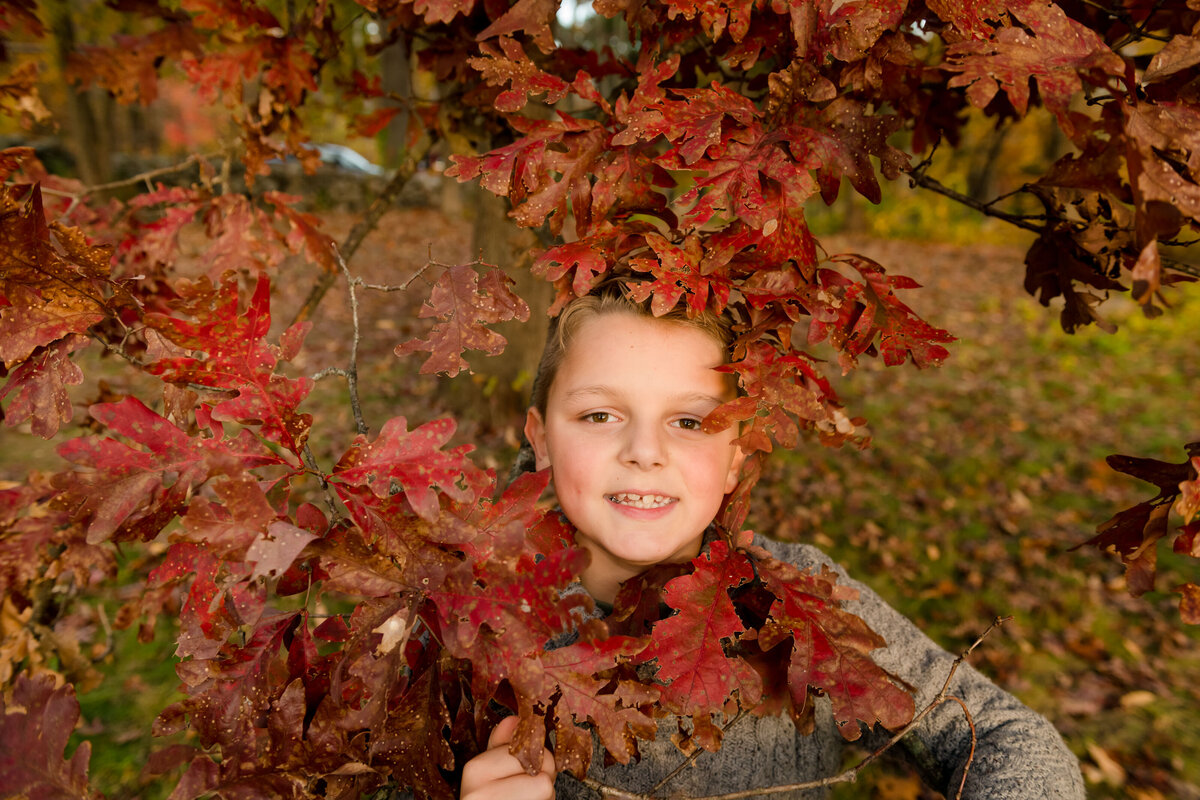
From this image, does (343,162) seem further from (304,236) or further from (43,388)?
(43,388)

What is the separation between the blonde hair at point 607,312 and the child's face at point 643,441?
0.07ft

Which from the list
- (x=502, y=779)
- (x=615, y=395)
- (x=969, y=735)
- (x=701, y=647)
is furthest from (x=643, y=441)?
(x=969, y=735)

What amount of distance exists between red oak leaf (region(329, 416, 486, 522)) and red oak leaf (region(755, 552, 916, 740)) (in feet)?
2.10

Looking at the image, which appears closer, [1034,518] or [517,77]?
[517,77]

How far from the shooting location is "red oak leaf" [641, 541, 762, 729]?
115 cm

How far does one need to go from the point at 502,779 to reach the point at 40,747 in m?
0.70

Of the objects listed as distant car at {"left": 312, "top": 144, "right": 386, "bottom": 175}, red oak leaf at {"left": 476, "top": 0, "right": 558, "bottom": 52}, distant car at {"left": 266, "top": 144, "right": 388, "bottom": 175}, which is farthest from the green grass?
distant car at {"left": 312, "top": 144, "right": 386, "bottom": 175}

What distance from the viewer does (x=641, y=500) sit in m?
1.58

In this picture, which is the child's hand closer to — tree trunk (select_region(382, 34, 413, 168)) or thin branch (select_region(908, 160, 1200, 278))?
thin branch (select_region(908, 160, 1200, 278))

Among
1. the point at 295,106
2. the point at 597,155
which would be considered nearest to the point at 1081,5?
the point at 597,155

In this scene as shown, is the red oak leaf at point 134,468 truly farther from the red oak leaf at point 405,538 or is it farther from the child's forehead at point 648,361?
the child's forehead at point 648,361

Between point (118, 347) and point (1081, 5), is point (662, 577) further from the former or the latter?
point (1081, 5)

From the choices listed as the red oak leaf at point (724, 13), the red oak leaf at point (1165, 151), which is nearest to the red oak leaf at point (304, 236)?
the red oak leaf at point (724, 13)

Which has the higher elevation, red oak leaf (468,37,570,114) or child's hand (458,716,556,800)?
red oak leaf (468,37,570,114)
